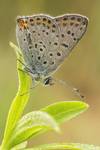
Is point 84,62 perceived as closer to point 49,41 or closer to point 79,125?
point 79,125

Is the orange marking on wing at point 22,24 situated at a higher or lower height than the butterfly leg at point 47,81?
higher

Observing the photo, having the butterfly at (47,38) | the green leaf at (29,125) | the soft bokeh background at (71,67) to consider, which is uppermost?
the soft bokeh background at (71,67)

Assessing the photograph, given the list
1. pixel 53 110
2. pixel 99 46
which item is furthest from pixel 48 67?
pixel 99 46

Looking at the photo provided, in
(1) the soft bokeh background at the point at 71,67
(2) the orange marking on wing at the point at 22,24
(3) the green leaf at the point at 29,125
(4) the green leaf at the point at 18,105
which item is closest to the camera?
(3) the green leaf at the point at 29,125

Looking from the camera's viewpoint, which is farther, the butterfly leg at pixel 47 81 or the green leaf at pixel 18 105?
the butterfly leg at pixel 47 81

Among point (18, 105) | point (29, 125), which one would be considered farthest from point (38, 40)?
point (29, 125)

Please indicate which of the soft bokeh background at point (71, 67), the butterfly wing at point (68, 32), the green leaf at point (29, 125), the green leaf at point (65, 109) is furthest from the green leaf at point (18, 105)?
the soft bokeh background at point (71, 67)

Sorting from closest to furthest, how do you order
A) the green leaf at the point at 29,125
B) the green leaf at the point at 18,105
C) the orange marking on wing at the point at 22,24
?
the green leaf at the point at 29,125
the green leaf at the point at 18,105
the orange marking on wing at the point at 22,24

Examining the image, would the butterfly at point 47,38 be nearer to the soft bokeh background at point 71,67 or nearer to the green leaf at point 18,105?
the green leaf at point 18,105
